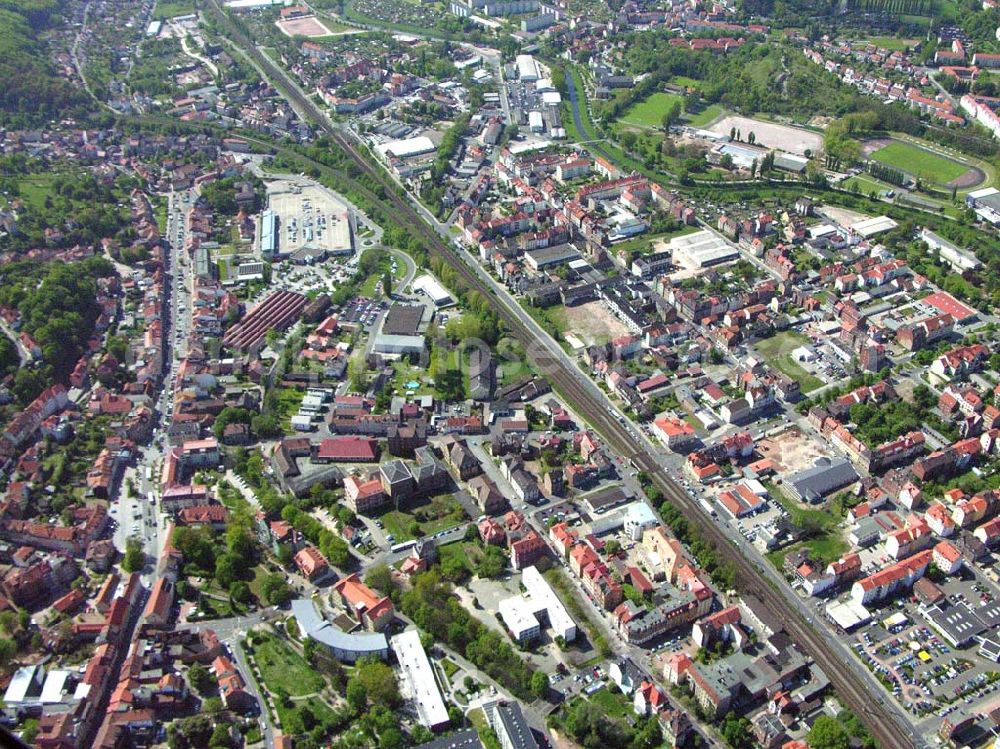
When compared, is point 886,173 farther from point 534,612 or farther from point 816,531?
point 534,612

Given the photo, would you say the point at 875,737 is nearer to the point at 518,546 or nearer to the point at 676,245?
the point at 518,546

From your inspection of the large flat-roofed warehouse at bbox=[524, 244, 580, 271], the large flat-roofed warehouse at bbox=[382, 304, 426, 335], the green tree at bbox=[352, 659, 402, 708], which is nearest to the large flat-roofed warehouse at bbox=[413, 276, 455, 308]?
the large flat-roofed warehouse at bbox=[382, 304, 426, 335]

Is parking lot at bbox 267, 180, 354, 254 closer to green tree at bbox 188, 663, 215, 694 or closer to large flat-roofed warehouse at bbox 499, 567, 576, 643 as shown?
large flat-roofed warehouse at bbox 499, 567, 576, 643

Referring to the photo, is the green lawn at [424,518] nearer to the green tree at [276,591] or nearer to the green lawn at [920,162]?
the green tree at [276,591]

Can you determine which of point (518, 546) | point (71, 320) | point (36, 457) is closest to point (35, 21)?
point (71, 320)

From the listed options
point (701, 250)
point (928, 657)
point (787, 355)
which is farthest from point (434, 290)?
point (928, 657)

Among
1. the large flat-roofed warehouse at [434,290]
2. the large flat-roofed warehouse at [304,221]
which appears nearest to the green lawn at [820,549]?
the large flat-roofed warehouse at [434,290]
